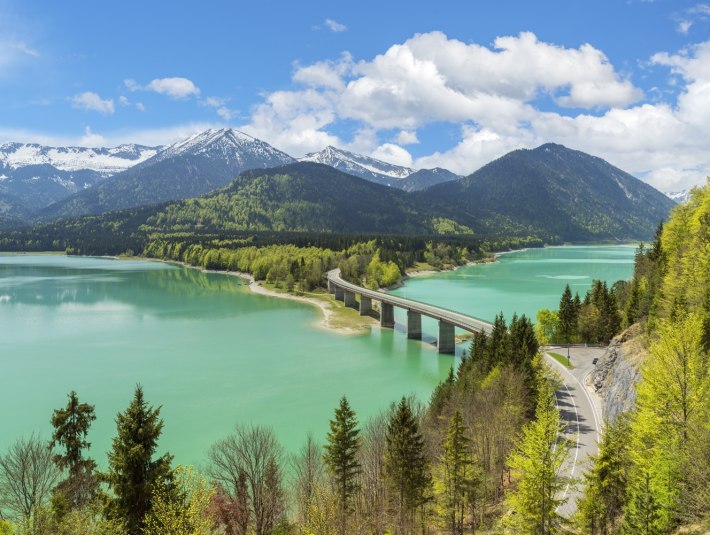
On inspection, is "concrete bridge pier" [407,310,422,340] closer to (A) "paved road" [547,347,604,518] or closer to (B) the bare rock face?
(A) "paved road" [547,347,604,518]

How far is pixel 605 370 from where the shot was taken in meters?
43.2

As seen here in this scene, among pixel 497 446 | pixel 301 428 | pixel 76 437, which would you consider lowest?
pixel 301 428

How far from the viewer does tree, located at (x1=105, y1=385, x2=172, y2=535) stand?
58.6ft

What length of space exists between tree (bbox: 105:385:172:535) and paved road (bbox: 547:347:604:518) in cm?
1760

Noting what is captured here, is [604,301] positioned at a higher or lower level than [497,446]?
higher

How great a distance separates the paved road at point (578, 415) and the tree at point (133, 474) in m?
17.6

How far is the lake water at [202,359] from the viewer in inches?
1704

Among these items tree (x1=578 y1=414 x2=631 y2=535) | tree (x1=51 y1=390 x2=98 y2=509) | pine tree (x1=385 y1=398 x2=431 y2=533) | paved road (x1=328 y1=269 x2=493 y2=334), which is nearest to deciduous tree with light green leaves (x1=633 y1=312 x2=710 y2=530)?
tree (x1=578 y1=414 x2=631 y2=535)

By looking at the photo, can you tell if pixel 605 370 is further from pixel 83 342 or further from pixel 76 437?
pixel 83 342

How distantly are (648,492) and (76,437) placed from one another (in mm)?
23837

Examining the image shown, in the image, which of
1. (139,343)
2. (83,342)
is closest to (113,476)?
(139,343)

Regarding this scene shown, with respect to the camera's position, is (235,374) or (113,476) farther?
(235,374)

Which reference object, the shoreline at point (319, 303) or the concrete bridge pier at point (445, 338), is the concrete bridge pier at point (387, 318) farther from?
the concrete bridge pier at point (445, 338)

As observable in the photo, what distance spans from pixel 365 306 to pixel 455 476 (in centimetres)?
7399
